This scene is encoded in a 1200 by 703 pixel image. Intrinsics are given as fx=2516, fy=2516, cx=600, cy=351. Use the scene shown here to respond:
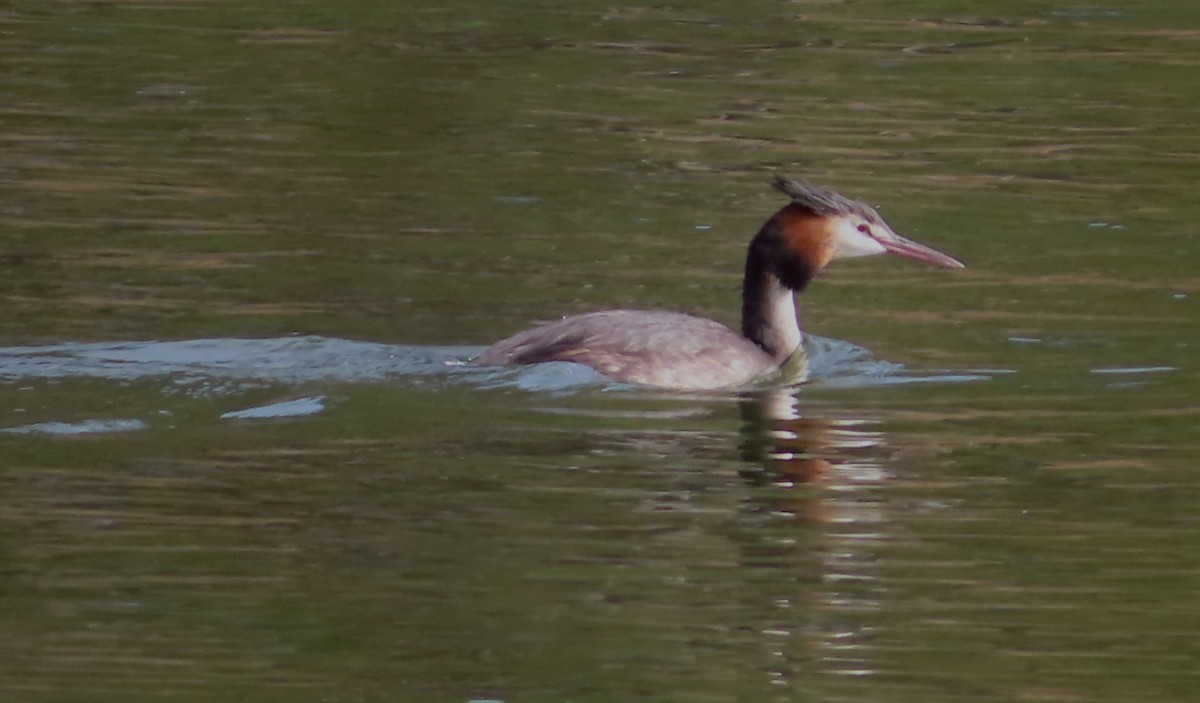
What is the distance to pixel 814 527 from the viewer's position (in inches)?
347

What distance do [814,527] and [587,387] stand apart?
243cm

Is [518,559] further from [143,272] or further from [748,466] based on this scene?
[143,272]

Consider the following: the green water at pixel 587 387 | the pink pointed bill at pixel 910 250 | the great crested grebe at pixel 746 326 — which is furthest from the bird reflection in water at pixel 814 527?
the pink pointed bill at pixel 910 250

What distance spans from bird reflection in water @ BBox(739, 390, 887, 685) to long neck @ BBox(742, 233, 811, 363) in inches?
28.4

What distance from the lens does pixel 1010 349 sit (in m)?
12.0

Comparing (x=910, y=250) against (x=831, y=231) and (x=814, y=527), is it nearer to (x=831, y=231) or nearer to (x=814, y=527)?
(x=831, y=231)

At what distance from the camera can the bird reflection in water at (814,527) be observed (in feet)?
24.4

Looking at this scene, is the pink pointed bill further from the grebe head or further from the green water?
the green water

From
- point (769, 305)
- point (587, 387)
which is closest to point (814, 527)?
point (587, 387)

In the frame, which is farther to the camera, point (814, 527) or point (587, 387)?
point (587, 387)

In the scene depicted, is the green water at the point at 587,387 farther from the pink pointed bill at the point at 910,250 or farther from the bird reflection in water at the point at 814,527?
the pink pointed bill at the point at 910,250

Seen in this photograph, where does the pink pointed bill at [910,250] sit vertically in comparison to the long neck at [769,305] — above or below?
above

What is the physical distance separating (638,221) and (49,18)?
8.86 metres

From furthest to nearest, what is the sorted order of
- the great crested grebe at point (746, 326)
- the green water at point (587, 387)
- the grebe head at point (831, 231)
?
the grebe head at point (831, 231) < the great crested grebe at point (746, 326) < the green water at point (587, 387)
